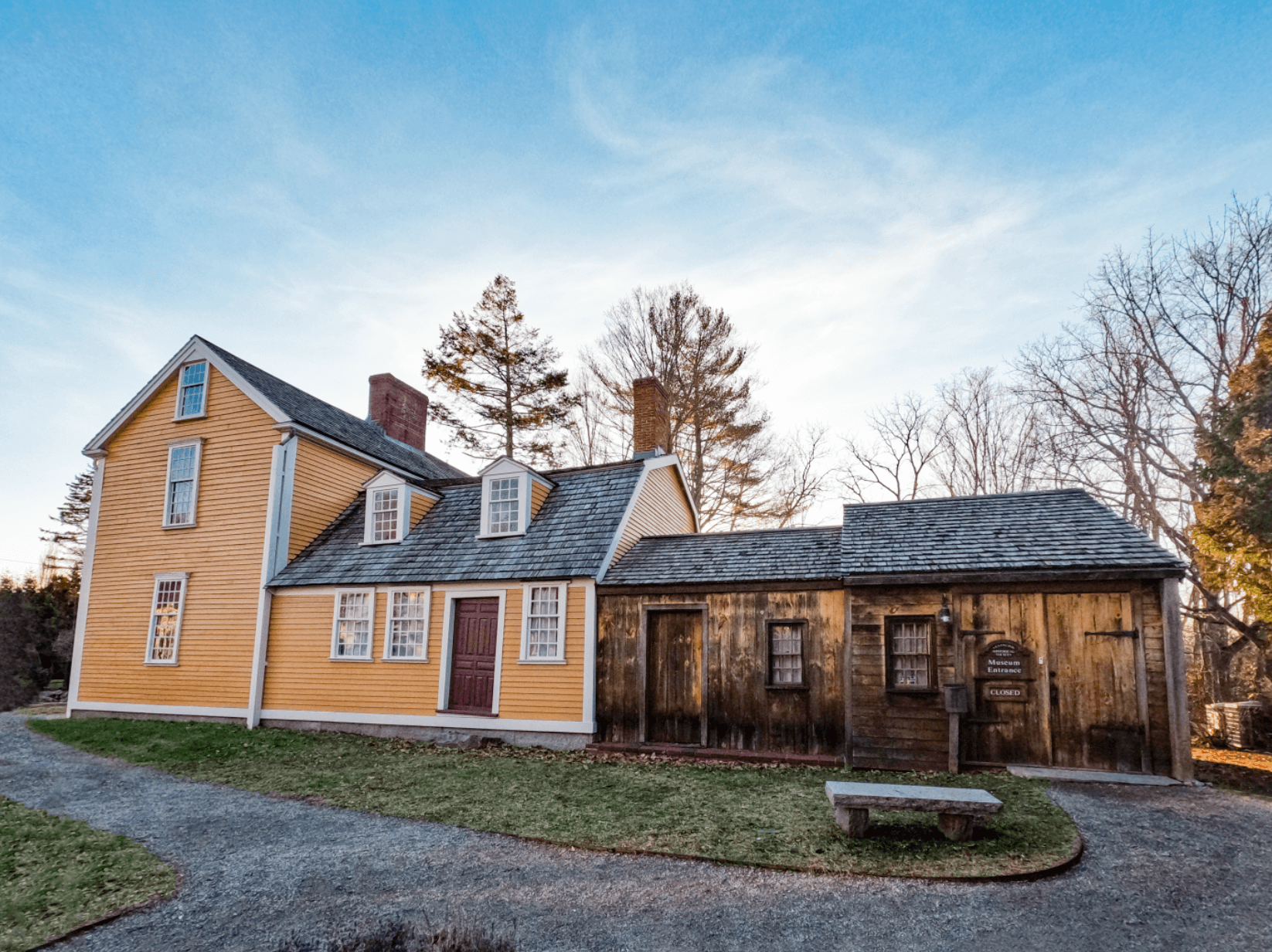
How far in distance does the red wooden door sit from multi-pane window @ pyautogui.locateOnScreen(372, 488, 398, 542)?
306 cm

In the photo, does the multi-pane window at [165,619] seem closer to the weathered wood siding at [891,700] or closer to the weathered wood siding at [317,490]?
the weathered wood siding at [317,490]

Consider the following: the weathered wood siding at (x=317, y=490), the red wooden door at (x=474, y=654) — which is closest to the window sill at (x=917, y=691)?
the red wooden door at (x=474, y=654)

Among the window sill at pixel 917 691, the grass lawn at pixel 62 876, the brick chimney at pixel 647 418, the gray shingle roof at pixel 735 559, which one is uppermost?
the brick chimney at pixel 647 418

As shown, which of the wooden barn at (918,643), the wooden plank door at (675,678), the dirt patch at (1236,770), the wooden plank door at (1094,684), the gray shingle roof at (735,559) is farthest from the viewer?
the wooden plank door at (675,678)

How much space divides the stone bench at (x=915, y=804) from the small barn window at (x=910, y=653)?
3.69m

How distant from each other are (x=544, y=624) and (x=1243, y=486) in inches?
547

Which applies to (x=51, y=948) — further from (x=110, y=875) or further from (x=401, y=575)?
(x=401, y=575)

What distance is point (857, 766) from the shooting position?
10844 millimetres

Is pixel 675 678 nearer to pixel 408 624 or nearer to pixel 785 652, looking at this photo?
pixel 785 652

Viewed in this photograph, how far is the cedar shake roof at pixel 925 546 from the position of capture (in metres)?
10.7

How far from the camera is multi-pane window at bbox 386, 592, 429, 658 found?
14625mm

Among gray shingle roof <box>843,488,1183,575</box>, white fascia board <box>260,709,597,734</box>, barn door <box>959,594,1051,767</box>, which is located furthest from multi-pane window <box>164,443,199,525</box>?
barn door <box>959,594,1051,767</box>

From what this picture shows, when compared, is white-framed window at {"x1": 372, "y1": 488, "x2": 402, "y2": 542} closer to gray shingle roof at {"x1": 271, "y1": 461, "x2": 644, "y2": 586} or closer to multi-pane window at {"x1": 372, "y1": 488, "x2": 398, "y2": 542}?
multi-pane window at {"x1": 372, "y1": 488, "x2": 398, "y2": 542}

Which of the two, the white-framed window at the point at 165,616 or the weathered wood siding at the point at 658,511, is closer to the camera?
the weathered wood siding at the point at 658,511
